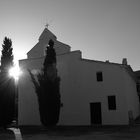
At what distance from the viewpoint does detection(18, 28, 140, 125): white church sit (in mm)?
18984

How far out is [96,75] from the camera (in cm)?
2011

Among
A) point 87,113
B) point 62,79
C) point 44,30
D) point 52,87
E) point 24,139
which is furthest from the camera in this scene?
point 44,30

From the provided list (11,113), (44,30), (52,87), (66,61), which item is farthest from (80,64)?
(11,113)

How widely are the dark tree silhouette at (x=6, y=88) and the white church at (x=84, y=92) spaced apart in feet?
10.8

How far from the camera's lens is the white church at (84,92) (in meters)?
19.0

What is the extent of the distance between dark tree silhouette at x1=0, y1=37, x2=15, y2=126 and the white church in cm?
330

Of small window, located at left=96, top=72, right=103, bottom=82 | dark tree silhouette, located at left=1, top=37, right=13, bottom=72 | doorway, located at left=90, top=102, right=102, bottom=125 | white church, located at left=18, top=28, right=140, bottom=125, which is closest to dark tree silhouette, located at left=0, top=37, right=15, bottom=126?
dark tree silhouette, located at left=1, top=37, right=13, bottom=72

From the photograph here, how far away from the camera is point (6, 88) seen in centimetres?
1962

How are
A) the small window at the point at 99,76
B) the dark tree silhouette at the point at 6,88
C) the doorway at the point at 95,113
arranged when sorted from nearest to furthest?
the dark tree silhouette at the point at 6,88, the doorway at the point at 95,113, the small window at the point at 99,76

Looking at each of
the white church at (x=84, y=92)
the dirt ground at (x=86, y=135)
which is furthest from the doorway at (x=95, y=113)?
the dirt ground at (x=86, y=135)

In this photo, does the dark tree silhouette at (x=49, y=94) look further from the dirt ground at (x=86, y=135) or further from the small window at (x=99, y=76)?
the small window at (x=99, y=76)

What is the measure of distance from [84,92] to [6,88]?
7271mm

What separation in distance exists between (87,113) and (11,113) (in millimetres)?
6935

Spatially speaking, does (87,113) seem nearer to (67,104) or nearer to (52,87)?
(67,104)
